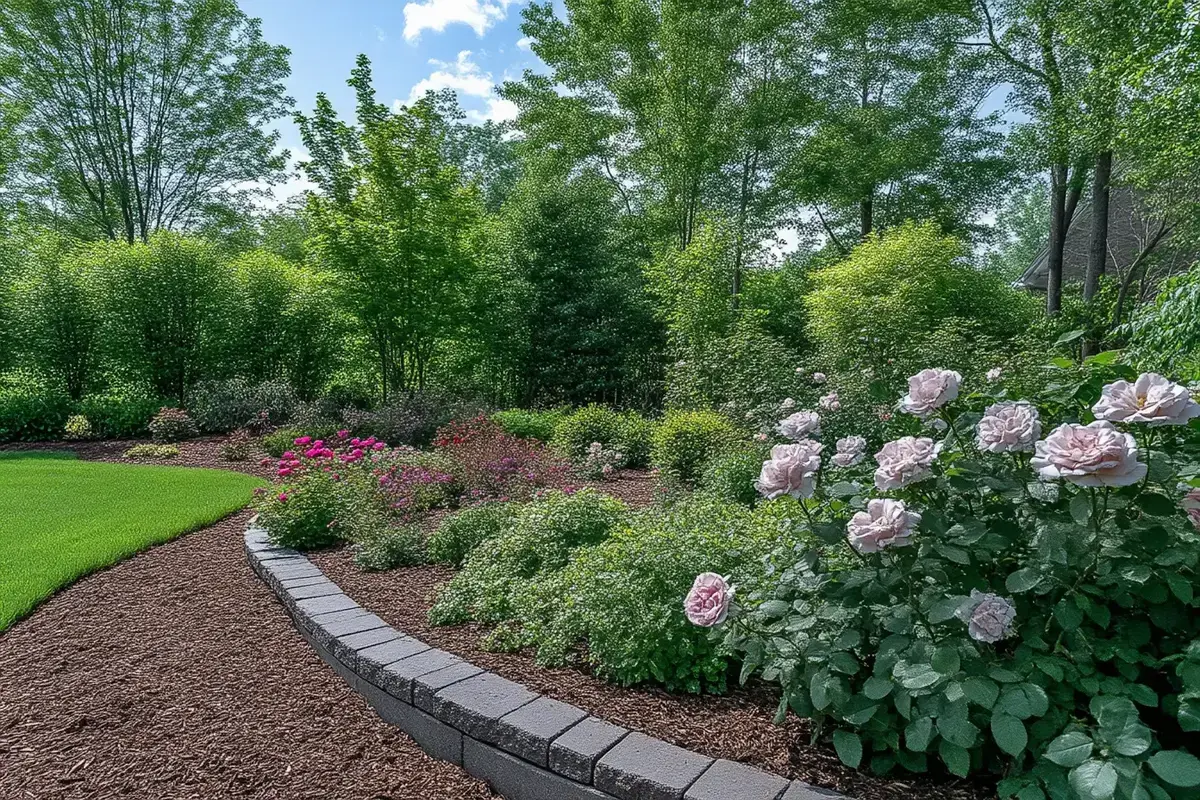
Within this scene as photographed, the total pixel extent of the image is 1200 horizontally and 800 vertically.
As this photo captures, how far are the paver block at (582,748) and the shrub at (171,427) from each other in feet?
30.1

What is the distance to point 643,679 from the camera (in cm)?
218

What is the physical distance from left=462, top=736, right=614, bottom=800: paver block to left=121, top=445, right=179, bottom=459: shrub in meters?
7.64

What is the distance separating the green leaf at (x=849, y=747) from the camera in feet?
4.99

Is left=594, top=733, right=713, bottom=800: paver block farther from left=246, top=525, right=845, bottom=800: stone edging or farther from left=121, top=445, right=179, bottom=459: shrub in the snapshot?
left=121, top=445, right=179, bottom=459: shrub

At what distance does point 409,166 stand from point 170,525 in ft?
20.8

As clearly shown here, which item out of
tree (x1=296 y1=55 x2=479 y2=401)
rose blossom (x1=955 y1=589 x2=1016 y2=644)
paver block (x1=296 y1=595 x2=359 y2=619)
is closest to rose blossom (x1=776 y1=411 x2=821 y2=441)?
rose blossom (x1=955 y1=589 x2=1016 y2=644)

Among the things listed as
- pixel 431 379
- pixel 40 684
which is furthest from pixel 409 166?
pixel 40 684

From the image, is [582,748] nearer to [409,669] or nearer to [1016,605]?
[409,669]

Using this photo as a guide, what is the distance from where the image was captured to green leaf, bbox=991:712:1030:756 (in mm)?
1345

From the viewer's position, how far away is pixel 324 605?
2.91 metres

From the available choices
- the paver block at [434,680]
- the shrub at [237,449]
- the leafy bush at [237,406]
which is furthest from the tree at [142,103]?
the paver block at [434,680]

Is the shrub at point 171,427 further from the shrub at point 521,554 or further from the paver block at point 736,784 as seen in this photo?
the paver block at point 736,784

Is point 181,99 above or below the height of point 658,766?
above

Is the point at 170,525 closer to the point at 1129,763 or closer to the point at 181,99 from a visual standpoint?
the point at 1129,763
